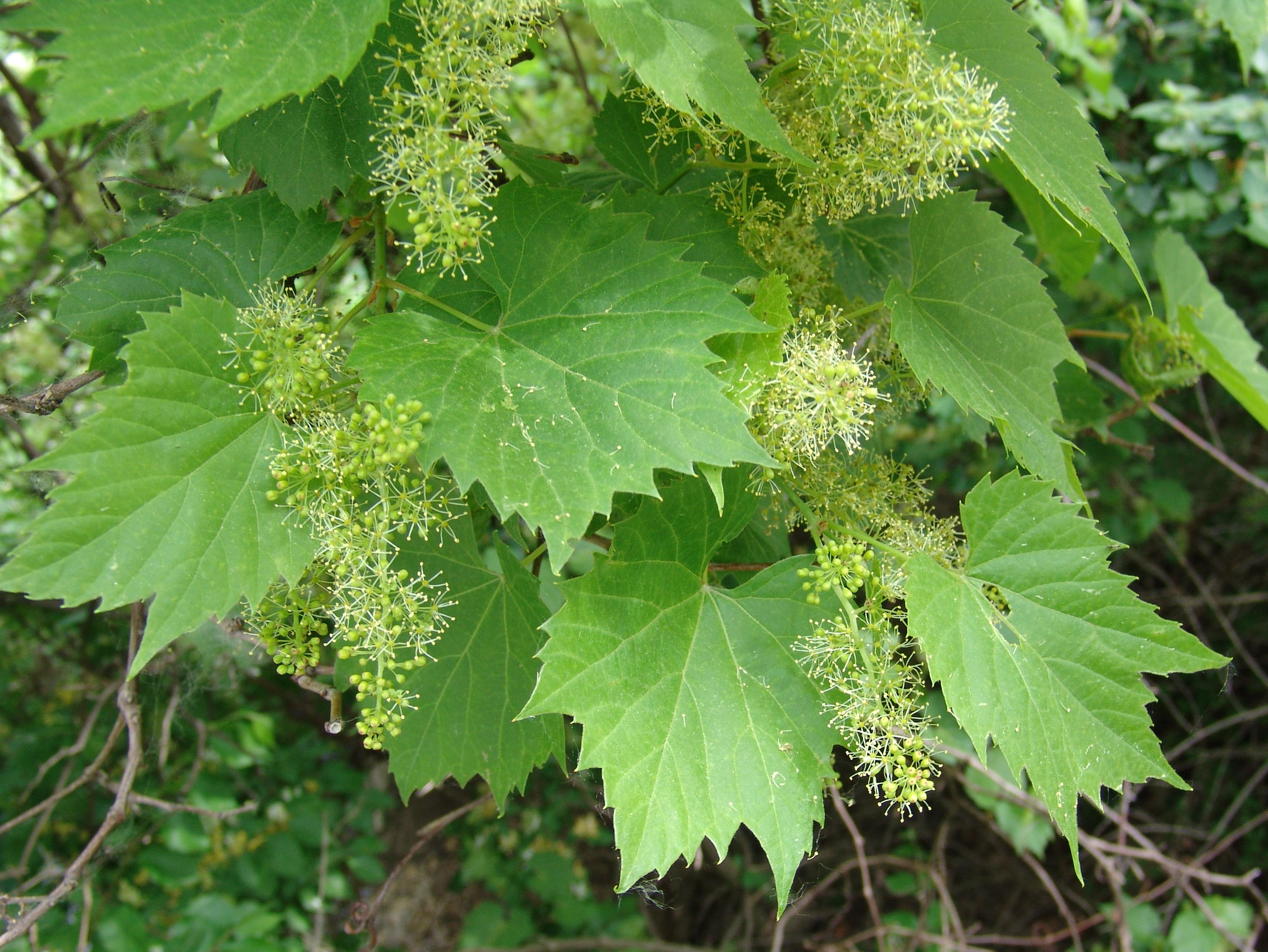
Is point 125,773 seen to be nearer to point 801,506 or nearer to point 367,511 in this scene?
point 367,511

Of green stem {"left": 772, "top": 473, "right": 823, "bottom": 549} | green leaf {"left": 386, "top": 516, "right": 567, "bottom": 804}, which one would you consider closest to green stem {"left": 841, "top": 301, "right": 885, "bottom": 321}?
green stem {"left": 772, "top": 473, "right": 823, "bottom": 549}

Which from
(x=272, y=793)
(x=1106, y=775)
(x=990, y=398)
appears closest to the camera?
(x=1106, y=775)

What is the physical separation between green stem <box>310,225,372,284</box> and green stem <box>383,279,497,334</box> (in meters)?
0.14

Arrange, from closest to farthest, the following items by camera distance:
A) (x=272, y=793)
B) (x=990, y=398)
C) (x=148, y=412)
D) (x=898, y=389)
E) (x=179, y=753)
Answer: (x=148, y=412)
(x=990, y=398)
(x=898, y=389)
(x=179, y=753)
(x=272, y=793)

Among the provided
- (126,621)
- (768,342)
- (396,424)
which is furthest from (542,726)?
(126,621)

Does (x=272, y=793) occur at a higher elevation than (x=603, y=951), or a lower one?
higher

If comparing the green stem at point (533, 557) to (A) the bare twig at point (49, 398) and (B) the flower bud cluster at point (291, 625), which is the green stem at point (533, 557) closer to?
(B) the flower bud cluster at point (291, 625)

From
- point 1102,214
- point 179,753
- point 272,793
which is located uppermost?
point 1102,214

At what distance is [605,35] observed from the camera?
1047 millimetres

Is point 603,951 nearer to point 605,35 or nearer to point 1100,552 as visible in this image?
point 1100,552

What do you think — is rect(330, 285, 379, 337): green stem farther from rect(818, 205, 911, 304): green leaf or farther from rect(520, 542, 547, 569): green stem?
Answer: rect(818, 205, 911, 304): green leaf

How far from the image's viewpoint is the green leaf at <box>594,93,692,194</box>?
1.46 metres

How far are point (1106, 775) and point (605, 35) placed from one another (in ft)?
3.68

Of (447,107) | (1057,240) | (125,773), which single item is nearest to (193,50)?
(447,107)
